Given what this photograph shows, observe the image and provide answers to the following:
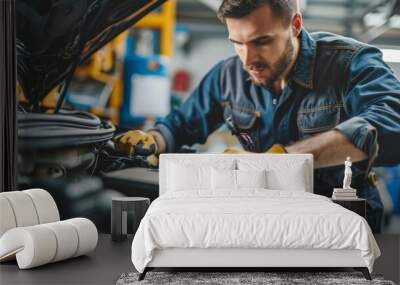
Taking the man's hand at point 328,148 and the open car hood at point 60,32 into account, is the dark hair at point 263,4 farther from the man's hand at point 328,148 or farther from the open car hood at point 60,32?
the man's hand at point 328,148

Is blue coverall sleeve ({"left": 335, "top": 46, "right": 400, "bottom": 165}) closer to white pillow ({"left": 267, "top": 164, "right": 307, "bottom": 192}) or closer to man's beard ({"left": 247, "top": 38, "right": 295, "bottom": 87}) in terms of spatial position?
man's beard ({"left": 247, "top": 38, "right": 295, "bottom": 87})

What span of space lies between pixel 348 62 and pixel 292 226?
3.07 m

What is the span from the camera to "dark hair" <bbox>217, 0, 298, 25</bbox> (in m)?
7.30

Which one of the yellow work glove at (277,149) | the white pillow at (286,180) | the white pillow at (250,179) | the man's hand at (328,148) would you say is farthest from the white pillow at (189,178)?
the man's hand at (328,148)

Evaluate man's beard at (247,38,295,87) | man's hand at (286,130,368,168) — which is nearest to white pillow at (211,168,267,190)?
man's hand at (286,130,368,168)

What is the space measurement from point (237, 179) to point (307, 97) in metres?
1.42

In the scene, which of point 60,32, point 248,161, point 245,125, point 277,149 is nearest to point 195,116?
point 245,125

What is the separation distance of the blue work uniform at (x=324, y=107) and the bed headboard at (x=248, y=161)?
0.25m

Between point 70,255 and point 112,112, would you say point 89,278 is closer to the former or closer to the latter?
point 70,255

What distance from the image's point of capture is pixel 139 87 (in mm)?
7531

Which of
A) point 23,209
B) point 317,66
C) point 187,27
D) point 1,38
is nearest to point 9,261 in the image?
point 23,209

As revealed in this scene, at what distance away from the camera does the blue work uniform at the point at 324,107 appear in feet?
23.8

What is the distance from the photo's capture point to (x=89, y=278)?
16.4ft

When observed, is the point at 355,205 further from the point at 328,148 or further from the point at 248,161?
the point at 248,161
